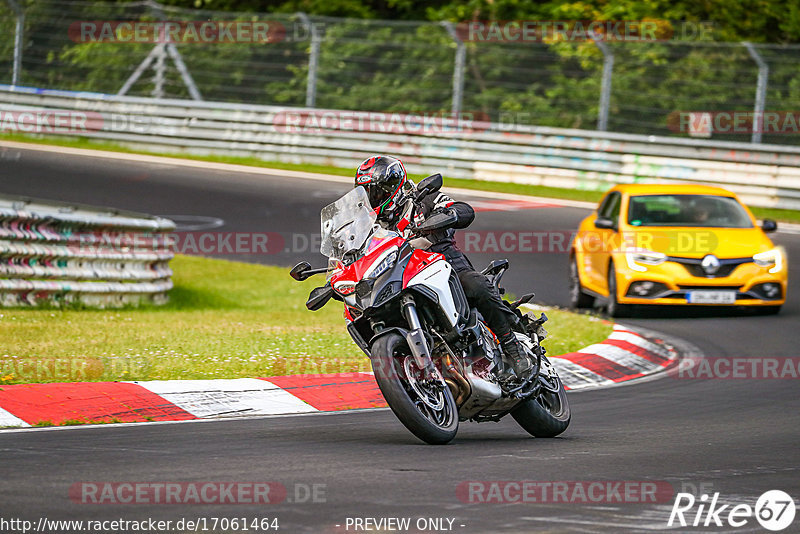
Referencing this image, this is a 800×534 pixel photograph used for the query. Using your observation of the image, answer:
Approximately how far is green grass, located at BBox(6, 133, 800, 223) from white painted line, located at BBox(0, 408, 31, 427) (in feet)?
55.7

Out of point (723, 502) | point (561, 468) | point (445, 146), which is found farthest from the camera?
point (445, 146)

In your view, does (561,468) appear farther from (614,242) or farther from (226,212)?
(226,212)

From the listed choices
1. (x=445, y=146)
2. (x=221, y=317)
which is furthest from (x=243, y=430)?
(x=445, y=146)

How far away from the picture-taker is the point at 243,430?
752 centimetres

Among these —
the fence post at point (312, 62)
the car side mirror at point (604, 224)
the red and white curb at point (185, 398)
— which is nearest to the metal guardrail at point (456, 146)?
the fence post at point (312, 62)

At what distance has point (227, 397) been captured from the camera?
28.1 feet

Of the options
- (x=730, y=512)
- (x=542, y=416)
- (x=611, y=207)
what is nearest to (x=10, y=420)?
(x=542, y=416)

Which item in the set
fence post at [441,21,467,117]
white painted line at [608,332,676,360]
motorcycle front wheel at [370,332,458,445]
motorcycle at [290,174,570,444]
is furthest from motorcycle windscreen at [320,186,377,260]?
fence post at [441,21,467,117]

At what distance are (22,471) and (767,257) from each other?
10.7 m

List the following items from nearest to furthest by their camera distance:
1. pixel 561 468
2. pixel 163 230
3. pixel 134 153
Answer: pixel 561 468 → pixel 163 230 → pixel 134 153

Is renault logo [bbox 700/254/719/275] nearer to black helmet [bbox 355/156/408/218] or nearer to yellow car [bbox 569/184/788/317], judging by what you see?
yellow car [bbox 569/184/788/317]

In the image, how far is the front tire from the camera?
7793 mm

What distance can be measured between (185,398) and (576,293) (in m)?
8.20

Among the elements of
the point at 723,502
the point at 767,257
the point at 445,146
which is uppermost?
the point at 445,146
